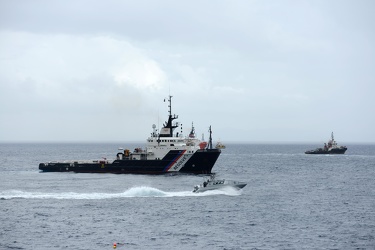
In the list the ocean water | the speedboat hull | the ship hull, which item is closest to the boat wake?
the ocean water

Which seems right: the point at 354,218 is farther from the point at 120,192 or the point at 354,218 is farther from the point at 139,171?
the point at 139,171

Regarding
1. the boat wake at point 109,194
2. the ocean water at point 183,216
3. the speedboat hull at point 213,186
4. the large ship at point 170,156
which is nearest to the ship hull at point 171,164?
the large ship at point 170,156

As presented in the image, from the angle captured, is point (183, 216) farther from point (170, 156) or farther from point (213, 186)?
point (170, 156)

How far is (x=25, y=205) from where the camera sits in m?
67.7

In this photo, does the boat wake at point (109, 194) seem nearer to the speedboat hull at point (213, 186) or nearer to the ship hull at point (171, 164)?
the speedboat hull at point (213, 186)

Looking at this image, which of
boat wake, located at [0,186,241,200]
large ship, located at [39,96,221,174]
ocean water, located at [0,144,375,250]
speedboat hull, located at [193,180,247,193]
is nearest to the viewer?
ocean water, located at [0,144,375,250]

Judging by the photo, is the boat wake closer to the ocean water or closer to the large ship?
the ocean water

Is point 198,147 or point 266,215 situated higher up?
point 198,147

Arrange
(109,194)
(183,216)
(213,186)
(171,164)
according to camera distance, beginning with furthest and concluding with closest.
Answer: (171,164) < (213,186) < (109,194) < (183,216)

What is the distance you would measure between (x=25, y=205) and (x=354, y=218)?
3916 centimetres

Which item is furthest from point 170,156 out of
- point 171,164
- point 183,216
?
point 183,216

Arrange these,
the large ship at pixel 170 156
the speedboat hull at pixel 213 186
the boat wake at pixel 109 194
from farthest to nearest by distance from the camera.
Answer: the large ship at pixel 170 156, the speedboat hull at pixel 213 186, the boat wake at pixel 109 194

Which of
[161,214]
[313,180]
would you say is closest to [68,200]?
[161,214]

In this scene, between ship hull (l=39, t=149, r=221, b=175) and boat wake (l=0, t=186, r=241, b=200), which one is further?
ship hull (l=39, t=149, r=221, b=175)
